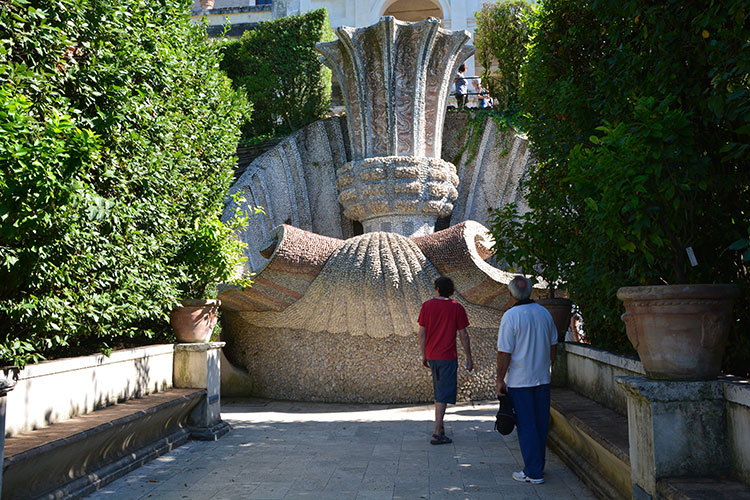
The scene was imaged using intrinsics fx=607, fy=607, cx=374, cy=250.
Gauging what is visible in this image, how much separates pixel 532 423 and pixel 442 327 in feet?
4.45

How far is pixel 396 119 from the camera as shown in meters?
9.73

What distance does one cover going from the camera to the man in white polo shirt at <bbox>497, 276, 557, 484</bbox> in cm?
387

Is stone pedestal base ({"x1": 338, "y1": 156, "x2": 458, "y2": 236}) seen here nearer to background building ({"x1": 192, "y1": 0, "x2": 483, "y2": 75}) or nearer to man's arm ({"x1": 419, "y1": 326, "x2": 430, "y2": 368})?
man's arm ({"x1": 419, "y1": 326, "x2": 430, "y2": 368})

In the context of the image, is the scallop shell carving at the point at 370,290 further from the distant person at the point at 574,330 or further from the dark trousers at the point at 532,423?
the dark trousers at the point at 532,423

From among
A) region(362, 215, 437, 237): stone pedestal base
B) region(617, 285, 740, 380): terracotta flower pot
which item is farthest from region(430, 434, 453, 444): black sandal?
region(362, 215, 437, 237): stone pedestal base

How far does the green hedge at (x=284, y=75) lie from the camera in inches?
474


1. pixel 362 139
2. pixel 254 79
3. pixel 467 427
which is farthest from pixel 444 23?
pixel 467 427

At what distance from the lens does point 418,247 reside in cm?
741

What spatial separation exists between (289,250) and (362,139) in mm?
3351

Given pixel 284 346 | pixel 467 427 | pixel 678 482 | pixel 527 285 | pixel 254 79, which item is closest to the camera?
pixel 678 482

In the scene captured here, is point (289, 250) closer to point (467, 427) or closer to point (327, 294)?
point (327, 294)

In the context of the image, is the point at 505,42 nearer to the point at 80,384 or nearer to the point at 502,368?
the point at 502,368

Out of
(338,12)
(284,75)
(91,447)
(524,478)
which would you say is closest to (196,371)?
(91,447)

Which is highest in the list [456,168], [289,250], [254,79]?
[254,79]
